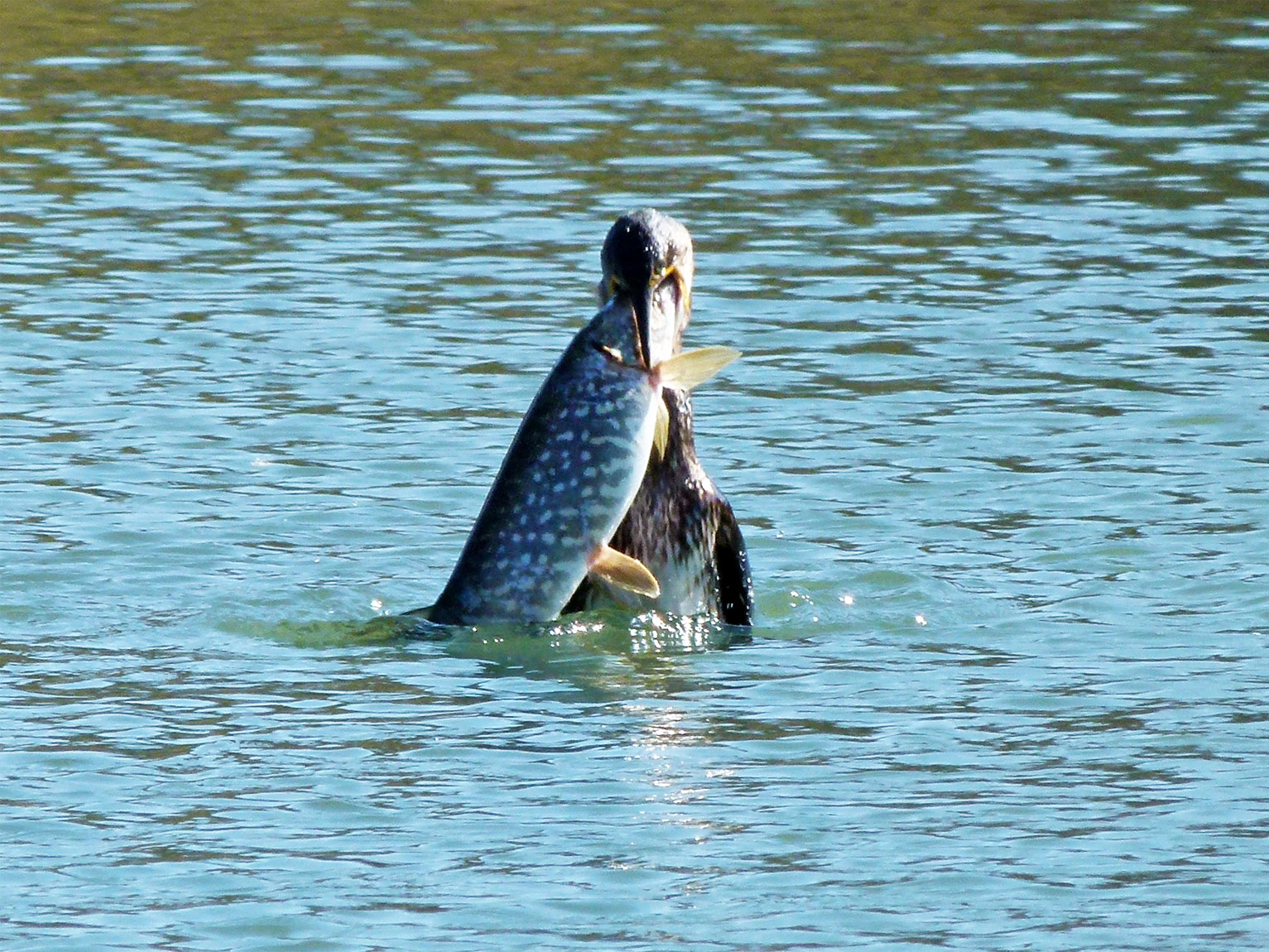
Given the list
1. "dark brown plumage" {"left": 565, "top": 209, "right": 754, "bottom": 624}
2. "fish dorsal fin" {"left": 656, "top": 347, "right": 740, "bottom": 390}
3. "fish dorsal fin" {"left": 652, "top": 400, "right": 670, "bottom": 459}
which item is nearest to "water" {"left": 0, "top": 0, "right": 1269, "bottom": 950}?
"dark brown plumage" {"left": 565, "top": 209, "right": 754, "bottom": 624}

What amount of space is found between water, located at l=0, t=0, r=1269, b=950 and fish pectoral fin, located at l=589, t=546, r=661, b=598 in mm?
377

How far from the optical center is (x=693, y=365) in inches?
363

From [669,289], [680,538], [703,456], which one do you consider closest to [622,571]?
[680,538]

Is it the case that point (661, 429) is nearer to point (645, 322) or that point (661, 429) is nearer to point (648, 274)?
point (645, 322)

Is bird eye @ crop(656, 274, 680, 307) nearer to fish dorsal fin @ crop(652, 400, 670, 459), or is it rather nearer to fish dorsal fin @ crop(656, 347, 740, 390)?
fish dorsal fin @ crop(656, 347, 740, 390)

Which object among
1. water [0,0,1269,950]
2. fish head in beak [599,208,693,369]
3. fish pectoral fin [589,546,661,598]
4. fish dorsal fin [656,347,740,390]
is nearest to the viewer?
water [0,0,1269,950]

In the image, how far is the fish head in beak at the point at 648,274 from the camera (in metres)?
9.33

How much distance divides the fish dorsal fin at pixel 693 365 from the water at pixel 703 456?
3.69ft

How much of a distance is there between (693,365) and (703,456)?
A: 3974 millimetres

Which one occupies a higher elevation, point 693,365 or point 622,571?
point 693,365

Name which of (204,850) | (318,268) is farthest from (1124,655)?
(318,268)

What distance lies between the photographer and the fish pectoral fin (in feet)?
31.0

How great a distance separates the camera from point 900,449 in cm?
1295

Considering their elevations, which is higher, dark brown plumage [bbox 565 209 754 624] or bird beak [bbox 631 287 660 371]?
bird beak [bbox 631 287 660 371]
